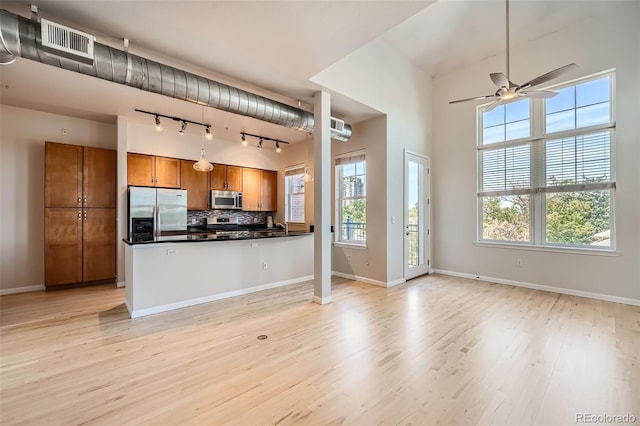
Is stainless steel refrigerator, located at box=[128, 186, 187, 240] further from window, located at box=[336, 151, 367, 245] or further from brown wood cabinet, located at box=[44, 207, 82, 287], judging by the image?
window, located at box=[336, 151, 367, 245]

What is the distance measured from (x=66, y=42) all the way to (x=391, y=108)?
14.2 feet

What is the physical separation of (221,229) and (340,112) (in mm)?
3978

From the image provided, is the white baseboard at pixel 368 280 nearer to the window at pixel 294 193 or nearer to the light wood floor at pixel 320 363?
the light wood floor at pixel 320 363

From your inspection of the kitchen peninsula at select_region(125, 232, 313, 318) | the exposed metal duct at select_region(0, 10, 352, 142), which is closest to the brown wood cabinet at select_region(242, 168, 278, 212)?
the kitchen peninsula at select_region(125, 232, 313, 318)

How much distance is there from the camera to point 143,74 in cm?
275

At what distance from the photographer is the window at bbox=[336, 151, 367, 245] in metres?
5.33

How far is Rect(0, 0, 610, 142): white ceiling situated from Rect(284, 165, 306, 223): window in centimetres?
172

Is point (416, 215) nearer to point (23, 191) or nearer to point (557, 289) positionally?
point (557, 289)

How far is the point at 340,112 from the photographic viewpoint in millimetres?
4801

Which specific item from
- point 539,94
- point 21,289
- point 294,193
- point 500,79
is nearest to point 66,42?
point 500,79

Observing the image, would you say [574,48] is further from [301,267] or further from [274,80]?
[301,267]

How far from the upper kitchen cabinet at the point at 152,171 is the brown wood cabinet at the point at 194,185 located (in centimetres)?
14

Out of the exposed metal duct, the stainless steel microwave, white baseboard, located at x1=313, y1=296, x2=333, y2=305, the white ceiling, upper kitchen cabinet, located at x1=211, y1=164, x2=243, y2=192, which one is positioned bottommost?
white baseboard, located at x1=313, y1=296, x2=333, y2=305

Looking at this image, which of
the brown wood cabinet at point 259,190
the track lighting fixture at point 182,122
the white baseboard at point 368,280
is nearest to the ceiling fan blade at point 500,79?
the white baseboard at point 368,280
